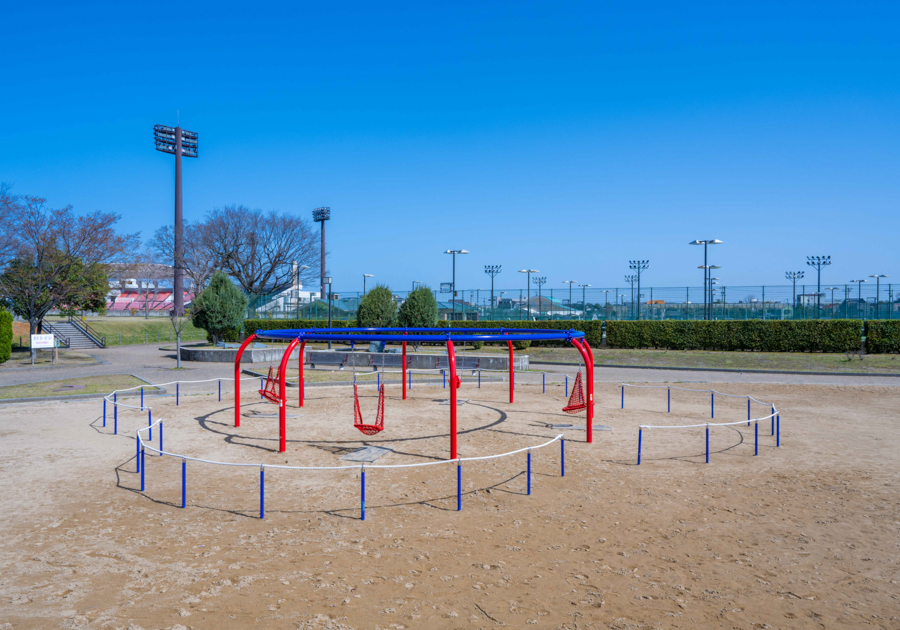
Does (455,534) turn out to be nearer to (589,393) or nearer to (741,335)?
(589,393)

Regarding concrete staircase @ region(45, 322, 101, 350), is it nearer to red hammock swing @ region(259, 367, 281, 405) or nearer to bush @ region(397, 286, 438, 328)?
bush @ region(397, 286, 438, 328)

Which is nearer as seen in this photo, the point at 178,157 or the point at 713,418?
the point at 713,418

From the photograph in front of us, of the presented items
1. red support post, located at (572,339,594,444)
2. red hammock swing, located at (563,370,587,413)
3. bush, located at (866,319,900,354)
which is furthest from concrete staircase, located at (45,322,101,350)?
bush, located at (866,319,900,354)

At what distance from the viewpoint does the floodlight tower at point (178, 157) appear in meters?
60.5

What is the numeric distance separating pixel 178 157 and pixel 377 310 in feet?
168

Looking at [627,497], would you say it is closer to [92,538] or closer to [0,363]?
[92,538]

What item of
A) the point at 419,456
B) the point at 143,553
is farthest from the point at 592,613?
the point at 419,456

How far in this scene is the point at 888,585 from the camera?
603 cm

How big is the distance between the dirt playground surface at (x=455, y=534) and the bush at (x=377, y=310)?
64.0 feet

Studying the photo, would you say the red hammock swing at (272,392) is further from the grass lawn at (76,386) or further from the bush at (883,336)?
the bush at (883,336)

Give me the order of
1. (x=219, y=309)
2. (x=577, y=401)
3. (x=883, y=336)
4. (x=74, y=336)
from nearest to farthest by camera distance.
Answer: (x=577, y=401) < (x=883, y=336) < (x=219, y=309) < (x=74, y=336)

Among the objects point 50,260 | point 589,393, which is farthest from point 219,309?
point 589,393

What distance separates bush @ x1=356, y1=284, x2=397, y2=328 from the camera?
32.8 m

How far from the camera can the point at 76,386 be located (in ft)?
68.3
